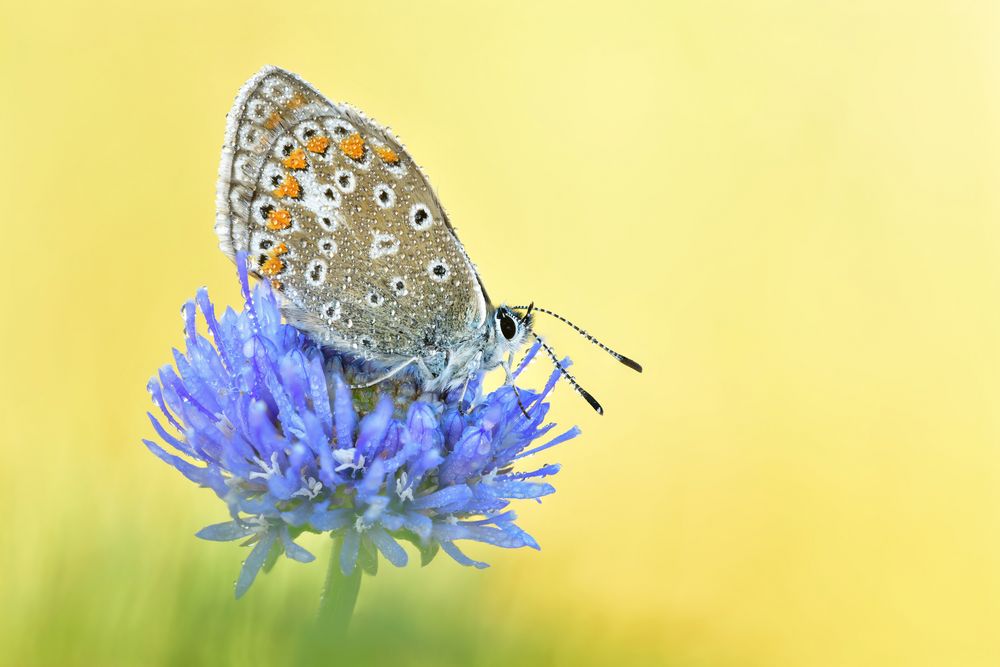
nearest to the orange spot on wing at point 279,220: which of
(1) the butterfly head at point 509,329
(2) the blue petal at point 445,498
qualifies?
(1) the butterfly head at point 509,329

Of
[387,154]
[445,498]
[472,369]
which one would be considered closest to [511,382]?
[472,369]

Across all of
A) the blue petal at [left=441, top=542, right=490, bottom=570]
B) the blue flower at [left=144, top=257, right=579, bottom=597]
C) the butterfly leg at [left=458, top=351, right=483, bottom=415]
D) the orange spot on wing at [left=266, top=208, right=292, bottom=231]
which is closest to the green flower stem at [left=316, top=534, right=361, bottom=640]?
the blue flower at [left=144, top=257, right=579, bottom=597]

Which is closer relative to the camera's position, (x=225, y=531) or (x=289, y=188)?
(x=225, y=531)

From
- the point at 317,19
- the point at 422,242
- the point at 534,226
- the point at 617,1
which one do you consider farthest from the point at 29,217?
the point at 617,1

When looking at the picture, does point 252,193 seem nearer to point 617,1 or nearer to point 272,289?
point 272,289

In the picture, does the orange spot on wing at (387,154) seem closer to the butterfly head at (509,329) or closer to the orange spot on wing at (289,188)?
the orange spot on wing at (289,188)

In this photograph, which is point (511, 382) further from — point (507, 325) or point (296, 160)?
point (296, 160)

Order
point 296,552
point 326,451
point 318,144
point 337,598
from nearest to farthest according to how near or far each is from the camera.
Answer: point 337,598 < point 296,552 < point 326,451 < point 318,144
